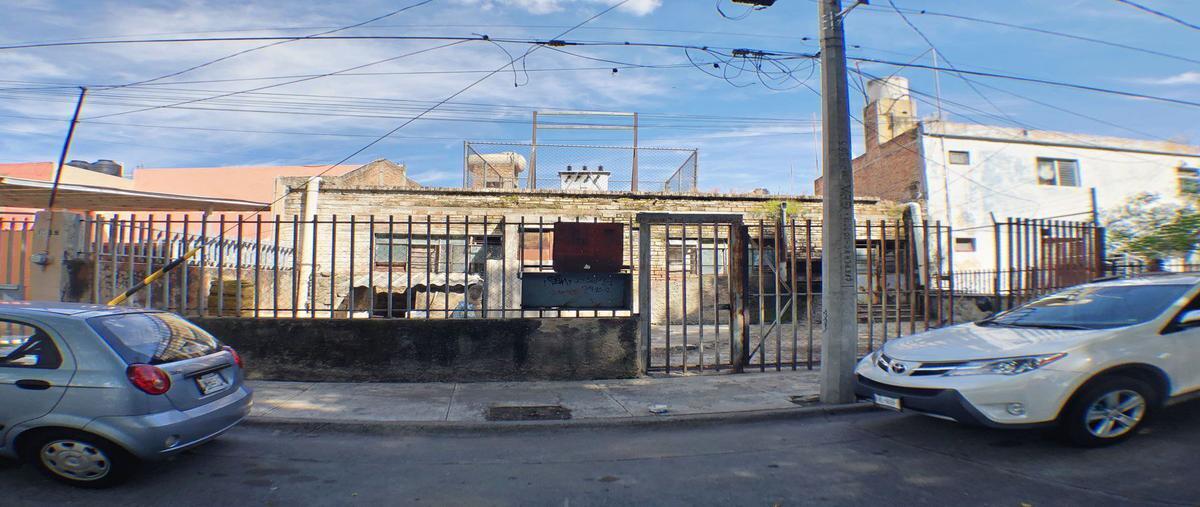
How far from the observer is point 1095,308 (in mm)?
5629

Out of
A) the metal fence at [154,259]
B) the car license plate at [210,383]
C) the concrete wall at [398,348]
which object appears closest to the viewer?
the car license plate at [210,383]

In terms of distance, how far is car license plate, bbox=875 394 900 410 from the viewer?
209 inches

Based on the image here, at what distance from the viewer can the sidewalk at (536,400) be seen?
20.5ft

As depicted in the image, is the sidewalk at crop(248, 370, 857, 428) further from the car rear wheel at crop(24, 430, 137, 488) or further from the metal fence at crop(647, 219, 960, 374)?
the car rear wheel at crop(24, 430, 137, 488)

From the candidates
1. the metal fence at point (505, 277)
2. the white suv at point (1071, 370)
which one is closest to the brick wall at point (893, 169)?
the metal fence at point (505, 277)

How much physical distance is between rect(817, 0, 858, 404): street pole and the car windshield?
4.29ft

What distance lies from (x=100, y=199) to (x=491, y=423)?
29.2 ft

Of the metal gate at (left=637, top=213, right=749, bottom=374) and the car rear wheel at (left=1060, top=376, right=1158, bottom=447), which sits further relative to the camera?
the metal gate at (left=637, top=213, right=749, bottom=374)

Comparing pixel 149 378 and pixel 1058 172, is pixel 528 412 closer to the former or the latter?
pixel 149 378

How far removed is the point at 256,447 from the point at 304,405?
1.38 meters

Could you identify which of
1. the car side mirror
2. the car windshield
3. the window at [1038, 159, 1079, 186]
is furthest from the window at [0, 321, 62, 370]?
the window at [1038, 159, 1079, 186]

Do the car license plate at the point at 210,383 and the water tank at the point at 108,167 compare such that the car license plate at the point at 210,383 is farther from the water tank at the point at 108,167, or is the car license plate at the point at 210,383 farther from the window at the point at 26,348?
the water tank at the point at 108,167

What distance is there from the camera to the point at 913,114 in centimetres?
2258

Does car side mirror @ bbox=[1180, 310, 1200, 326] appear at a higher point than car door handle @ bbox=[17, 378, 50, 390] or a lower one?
higher
